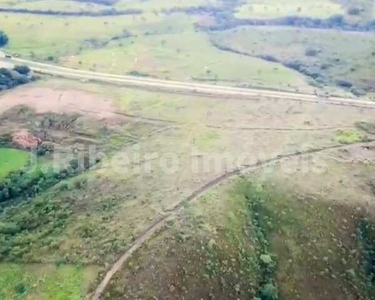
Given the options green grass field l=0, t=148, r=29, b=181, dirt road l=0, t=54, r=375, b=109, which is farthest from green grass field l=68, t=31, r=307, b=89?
green grass field l=0, t=148, r=29, b=181

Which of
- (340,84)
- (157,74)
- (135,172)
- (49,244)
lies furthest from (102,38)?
(49,244)

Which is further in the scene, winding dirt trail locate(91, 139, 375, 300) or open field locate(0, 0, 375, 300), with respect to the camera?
open field locate(0, 0, 375, 300)

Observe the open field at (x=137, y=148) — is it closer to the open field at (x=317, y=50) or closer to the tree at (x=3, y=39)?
the open field at (x=317, y=50)

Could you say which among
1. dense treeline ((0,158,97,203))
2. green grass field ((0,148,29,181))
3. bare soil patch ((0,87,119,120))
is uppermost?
bare soil patch ((0,87,119,120))

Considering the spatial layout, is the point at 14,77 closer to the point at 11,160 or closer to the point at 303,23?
the point at 11,160

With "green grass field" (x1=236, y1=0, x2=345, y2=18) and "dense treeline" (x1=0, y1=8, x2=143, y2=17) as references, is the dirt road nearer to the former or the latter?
"dense treeline" (x1=0, y1=8, x2=143, y2=17)

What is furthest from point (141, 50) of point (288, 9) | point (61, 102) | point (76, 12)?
point (288, 9)
